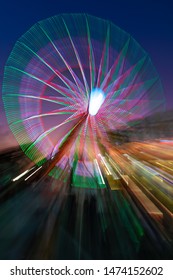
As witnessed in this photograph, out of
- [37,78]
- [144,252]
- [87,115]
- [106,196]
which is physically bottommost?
[106,196]

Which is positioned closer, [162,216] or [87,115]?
[162,216]

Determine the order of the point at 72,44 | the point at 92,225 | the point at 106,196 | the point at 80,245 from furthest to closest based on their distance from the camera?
the point at 106,196, the point at 72,44, the point at 92,225, the point at 80,245

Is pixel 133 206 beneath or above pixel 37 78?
beneath

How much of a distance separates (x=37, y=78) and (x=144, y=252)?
525 cm

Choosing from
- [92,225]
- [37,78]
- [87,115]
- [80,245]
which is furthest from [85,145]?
[80,245]

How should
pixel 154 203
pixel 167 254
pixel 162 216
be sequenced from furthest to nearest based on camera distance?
pixel 154 203, pixel 162 216, pixel 167 254

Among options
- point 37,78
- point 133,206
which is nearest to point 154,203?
point 133,206

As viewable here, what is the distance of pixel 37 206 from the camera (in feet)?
21.5

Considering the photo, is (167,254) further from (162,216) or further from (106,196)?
(106,196)

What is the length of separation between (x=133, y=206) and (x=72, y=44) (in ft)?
16.7

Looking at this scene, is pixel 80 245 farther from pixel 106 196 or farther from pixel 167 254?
pixel 106 196

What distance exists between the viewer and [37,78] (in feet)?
21.1
